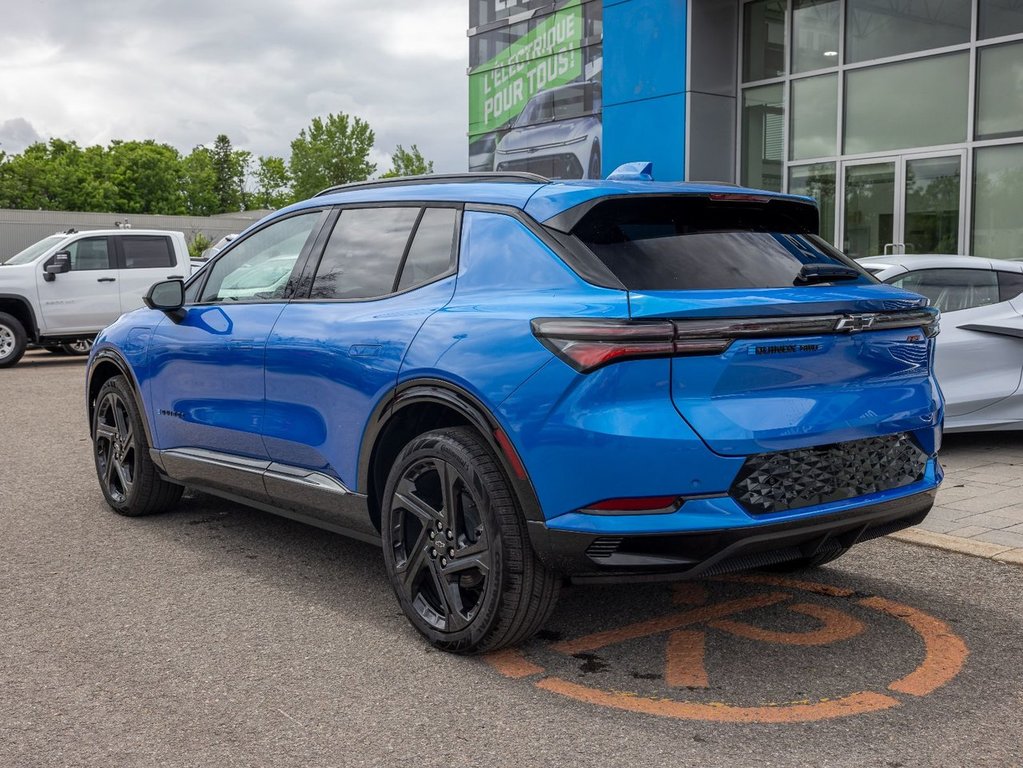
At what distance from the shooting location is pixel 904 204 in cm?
1502

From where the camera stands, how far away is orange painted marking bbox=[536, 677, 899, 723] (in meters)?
3.43

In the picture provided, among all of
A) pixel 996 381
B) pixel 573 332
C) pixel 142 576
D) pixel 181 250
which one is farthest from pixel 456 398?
pixel 181 250

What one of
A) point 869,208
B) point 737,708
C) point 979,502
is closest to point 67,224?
point 869,208

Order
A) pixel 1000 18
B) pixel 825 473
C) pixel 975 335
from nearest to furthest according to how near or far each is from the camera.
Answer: pixel 825 473, pixel 975 335, pixel 1000 18

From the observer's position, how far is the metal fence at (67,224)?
48.3 metres

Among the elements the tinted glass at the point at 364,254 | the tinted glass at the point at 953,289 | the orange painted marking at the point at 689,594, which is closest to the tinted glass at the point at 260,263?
the tinted glass at the point at 364,254

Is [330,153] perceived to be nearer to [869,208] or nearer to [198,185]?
[198,185]

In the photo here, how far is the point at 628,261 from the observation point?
373 centimetres

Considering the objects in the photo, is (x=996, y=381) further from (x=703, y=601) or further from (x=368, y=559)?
(x=368, y=559)

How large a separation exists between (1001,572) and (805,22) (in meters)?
13.0

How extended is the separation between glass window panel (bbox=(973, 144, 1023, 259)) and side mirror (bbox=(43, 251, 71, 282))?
1309cm

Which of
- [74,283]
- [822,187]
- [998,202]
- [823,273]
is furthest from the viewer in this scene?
[74,283]

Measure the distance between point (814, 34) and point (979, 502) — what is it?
11555 mm

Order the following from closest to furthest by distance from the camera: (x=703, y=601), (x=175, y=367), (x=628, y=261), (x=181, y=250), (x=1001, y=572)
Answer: (x=628, y=261), (x=703, y=601), (x=1001, y=572), (x=175, y=367), (x=181, y=250)
